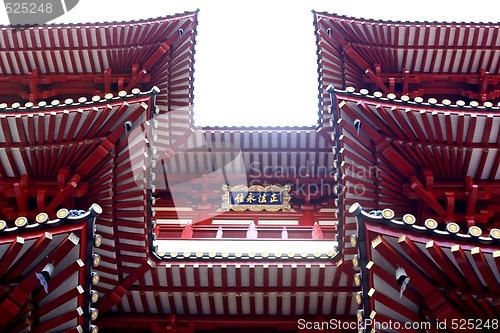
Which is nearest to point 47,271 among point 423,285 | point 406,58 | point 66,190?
point 66,190

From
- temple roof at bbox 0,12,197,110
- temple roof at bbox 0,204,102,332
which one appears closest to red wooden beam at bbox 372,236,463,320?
temple roof at bbox 0,204,102,332

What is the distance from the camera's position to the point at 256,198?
19.6 meters

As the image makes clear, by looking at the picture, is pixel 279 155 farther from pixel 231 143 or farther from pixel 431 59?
pixel 431 59

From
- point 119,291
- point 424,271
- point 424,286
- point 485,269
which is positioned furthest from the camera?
point 119,291

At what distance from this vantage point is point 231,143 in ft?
63.4

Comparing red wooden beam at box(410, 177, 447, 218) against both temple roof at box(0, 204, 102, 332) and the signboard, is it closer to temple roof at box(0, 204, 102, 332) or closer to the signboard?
the signboard

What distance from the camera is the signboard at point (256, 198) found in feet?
63.6

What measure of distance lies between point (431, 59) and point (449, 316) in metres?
11.5

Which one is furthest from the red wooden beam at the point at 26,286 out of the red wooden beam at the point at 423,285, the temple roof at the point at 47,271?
the red wooden beam at the point at 423,285

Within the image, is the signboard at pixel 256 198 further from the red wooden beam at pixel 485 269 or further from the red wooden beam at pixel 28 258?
the red wooden beam at pixel 485 269

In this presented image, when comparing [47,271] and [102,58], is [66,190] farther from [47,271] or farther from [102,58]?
[102,58]

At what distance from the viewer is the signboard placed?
1939cm

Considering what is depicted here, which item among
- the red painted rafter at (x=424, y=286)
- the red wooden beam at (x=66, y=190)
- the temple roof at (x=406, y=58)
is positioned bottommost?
the red painted rafter at (x=424, y=286)

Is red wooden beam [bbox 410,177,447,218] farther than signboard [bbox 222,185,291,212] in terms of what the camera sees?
No
